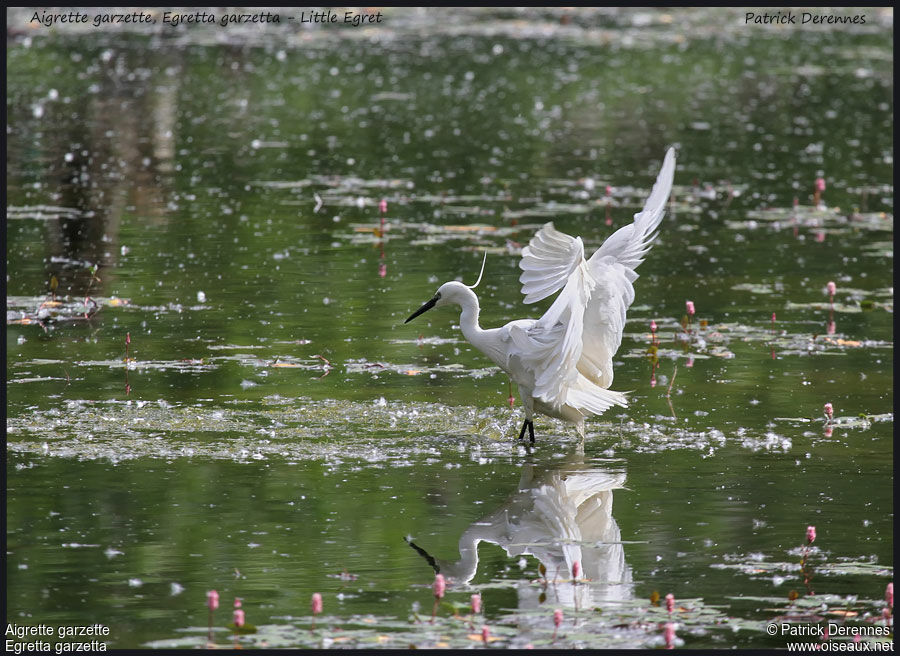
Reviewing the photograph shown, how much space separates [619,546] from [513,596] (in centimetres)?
93

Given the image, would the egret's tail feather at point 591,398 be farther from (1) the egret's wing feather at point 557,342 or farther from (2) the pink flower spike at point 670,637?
(2) the pink flower spike at point 670,637

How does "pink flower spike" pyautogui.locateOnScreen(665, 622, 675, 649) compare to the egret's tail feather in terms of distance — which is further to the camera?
the egret's tail feather

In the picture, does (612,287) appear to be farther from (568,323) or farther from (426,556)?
(426,556)

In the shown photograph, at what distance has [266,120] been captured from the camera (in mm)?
23250

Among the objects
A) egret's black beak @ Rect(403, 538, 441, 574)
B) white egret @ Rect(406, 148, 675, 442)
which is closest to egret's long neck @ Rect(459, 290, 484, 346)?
white egret @ Rect(406, 148, 675, 442)

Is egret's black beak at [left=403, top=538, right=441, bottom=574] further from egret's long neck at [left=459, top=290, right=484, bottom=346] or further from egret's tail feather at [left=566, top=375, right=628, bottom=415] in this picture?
egret's long neck at [left=459, top=290, right=484, bottom=346]

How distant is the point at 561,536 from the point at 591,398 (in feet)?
5.24

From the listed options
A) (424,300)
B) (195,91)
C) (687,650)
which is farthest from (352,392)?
(195,91)

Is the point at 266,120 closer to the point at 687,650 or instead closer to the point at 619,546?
the point at 619,546

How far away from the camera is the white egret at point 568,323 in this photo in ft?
28.5

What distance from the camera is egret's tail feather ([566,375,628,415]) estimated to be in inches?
354

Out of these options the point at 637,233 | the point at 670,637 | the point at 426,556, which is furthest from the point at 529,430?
the point at 670,637

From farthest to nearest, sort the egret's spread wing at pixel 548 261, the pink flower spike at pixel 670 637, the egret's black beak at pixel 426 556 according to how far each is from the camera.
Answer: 1. the egret's spread wing at pixel 548 261
2. the egret's black beak at pixel 426 556
3. the pink flower spike at pixel 670 637

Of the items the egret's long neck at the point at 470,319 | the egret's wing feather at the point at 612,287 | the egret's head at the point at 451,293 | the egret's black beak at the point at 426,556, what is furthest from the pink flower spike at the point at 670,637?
the egret's head at the point at 451,293
